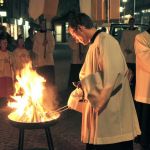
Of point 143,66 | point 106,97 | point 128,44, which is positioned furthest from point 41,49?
point 106,97

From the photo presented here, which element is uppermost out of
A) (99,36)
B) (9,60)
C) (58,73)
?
(99,36)

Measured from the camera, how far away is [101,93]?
13.0 feet

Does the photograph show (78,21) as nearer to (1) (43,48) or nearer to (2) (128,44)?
(2) (128,44)

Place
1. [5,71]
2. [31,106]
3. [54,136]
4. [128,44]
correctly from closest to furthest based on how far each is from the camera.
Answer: [31,106] < [54,136] < [5,71] < [128,44]

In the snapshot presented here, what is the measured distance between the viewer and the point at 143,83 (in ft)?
19.6

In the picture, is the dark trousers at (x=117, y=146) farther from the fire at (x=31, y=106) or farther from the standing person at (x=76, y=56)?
the standing person at (x=76, y=56)

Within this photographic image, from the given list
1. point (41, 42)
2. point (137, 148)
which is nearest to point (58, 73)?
point (41, 42)

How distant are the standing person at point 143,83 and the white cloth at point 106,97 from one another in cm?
159

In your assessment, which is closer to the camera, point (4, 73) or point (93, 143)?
point (93, 143)

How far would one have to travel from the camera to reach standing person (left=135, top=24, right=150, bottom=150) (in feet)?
18.8

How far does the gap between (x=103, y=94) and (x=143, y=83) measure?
212 centimetres

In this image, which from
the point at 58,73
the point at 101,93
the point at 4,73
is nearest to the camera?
the point at 101,93

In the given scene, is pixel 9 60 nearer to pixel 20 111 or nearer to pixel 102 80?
pixel 20 111

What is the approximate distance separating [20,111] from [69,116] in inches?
132
